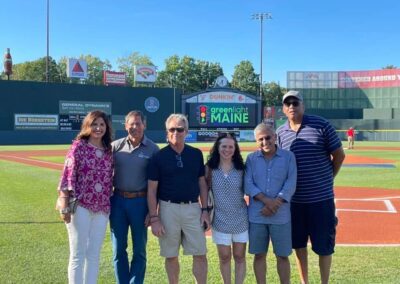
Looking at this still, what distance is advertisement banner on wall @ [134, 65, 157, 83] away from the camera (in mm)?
61031

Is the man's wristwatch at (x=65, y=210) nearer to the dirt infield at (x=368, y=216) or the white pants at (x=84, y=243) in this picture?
the white pants at (x=84, y=243)

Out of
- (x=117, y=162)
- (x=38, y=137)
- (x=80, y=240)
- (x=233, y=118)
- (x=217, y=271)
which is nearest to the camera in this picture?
(x=80, y=240)

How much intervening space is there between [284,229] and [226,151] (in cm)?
95

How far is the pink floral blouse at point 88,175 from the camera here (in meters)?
4.38

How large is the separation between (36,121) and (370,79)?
180ft

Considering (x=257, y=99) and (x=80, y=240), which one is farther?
(x=257, y=99)

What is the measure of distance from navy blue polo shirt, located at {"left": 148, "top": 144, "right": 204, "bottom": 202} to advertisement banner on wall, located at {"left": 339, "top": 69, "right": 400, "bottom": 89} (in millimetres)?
77138

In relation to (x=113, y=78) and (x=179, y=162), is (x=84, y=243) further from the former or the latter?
(x=113, y=78)

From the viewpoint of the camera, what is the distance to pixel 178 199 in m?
4.64

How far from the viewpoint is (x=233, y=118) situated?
166ft

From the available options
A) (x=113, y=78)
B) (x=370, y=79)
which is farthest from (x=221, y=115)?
(x=370, y=79)

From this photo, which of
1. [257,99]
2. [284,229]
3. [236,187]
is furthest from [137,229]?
[257,99]

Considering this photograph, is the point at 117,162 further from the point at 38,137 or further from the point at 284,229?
the point at 38,137

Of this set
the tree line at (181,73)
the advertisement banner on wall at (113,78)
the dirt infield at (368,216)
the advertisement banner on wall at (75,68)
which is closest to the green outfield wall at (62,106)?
the advertisement banner on wall at (113,78)
